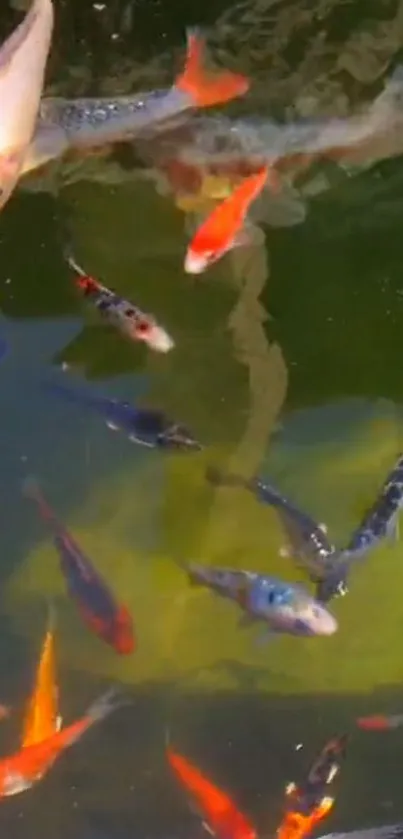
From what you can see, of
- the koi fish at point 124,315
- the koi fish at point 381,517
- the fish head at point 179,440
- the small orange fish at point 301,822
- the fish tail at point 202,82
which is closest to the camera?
the small orange fish at point 301,822

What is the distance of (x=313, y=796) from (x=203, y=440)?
0.77 m

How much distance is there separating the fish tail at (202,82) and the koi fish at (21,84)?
0.33 metres

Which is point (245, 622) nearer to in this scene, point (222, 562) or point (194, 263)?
point (222, 562)

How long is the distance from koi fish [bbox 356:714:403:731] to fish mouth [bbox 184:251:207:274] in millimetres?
1006

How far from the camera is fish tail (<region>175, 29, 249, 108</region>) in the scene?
2.48 metres

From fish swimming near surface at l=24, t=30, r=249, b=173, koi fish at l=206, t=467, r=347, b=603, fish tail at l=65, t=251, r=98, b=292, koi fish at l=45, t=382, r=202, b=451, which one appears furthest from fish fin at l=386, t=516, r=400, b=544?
fish swimming near surface at l=24, t=30, r=249, b=173

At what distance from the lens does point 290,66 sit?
2.62m

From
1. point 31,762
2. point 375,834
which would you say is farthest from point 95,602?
point 375,834

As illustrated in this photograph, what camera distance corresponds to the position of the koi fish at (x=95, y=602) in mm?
2215

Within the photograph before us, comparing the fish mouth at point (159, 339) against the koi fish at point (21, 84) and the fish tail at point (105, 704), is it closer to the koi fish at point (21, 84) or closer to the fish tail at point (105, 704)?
the koi fish at point (21, 84)

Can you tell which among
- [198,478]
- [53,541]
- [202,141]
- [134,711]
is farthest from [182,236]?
[134,711]

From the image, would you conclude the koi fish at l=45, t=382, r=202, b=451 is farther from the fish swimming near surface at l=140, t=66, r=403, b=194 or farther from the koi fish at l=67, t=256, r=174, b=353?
the fish swimming near surface at l=140, t=66, r=403, b=194

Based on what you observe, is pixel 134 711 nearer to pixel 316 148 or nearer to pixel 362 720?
pixel 362 720

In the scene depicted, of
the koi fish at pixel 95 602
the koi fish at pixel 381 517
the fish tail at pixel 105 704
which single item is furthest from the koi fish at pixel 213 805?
the koi fish at pixel 381 517
